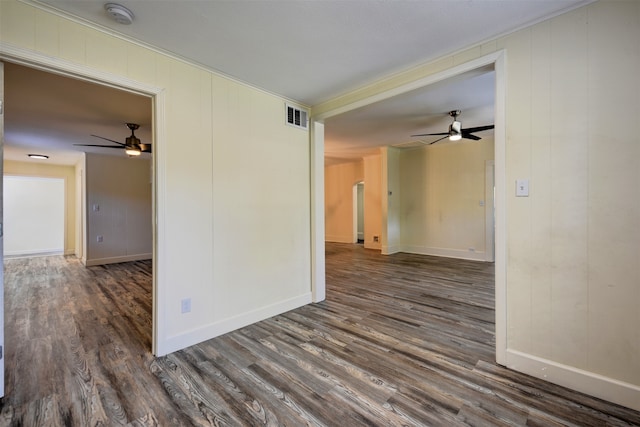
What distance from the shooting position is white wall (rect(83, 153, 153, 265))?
6031 millimetres

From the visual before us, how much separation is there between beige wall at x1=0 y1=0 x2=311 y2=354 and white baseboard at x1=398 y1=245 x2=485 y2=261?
14.7ft

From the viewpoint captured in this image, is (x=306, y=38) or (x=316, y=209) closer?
(x=306, y=38)

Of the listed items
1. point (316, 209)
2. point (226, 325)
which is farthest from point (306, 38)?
point (226, 325)

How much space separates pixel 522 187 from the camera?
199 centimetres

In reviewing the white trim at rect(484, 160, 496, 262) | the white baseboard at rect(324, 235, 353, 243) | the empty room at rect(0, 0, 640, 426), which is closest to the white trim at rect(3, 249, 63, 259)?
the empty room at rect(0, 0, 640, 426)

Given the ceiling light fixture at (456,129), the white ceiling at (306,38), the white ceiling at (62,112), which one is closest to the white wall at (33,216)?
the white ceiling at (62,112)

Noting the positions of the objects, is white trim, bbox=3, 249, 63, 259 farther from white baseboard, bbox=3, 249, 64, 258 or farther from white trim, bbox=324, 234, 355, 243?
white trim, bbox=324, 234, 355, 243

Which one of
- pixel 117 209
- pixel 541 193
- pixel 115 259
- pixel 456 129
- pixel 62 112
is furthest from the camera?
pixel 117 209

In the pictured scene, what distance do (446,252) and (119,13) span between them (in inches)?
268

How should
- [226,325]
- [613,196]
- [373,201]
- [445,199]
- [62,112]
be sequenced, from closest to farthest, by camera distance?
1. [613,196]
2. [226,325]
3. [62,112]
4. [445,199]
5. [373,201]

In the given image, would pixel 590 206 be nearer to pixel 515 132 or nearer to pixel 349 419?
pixel 515 132

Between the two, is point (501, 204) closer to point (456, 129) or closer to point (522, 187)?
point (522, 187)

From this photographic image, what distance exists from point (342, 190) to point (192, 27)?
7.26 metres

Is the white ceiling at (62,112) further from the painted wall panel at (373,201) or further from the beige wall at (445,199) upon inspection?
the beige wall at (445,199)
